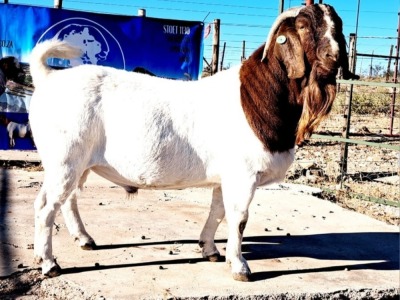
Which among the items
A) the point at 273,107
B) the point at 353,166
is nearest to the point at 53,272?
the point at 273,107

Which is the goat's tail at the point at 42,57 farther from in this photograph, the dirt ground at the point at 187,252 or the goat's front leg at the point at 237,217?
the goat's front leg at the point at 237,217

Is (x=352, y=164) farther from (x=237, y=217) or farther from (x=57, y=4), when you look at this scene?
(x=237, y=217)

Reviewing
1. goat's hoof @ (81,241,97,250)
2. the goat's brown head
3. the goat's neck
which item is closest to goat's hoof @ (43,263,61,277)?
goat's hoof @ (81,241,97,250)

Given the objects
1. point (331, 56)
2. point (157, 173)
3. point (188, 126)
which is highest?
point (331, 56)

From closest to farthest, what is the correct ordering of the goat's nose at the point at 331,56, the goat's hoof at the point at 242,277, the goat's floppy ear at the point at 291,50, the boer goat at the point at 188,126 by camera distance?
1. the goat's nose at the point at 331,56
2. the goat's floppy ear at the point at 291,50
3. the boer goat at the point at 188,126
4. the goat's hoof at the point at 242,277

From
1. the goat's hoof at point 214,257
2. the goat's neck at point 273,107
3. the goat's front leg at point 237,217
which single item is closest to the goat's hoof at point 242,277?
the goat's front leg at point 237,217

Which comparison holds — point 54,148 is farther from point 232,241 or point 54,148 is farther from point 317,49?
point 317,49

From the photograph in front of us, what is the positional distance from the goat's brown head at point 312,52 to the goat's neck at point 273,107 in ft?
0.27

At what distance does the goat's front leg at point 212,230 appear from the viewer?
4855 millimetres

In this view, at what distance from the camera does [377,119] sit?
754 inches

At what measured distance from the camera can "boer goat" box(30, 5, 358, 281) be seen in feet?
13.9

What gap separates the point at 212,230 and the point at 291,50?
67.8 inches

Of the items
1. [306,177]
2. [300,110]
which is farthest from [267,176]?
[306,177]

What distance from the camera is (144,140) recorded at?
4320 mm
